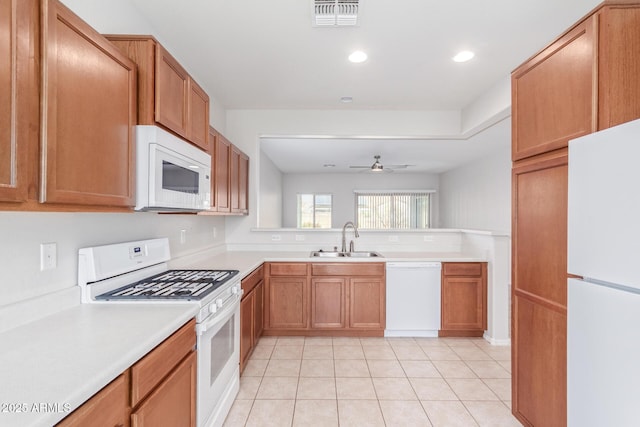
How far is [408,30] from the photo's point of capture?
86.2 inches

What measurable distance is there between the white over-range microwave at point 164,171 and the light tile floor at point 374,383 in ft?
4.75

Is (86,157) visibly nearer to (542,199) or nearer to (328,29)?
(328,29)

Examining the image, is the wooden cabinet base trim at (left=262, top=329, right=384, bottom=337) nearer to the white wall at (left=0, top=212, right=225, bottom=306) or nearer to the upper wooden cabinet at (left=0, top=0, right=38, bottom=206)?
the white wall at (left=0, top=212, right=225, bottom=306)

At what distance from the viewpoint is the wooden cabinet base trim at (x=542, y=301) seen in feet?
4.90

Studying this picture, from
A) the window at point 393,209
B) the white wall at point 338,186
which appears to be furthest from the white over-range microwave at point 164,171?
the window at point 393,209

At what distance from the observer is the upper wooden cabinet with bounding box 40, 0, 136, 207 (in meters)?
1.01

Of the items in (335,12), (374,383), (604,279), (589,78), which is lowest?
(374,383)

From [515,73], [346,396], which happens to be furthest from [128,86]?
[346,396]

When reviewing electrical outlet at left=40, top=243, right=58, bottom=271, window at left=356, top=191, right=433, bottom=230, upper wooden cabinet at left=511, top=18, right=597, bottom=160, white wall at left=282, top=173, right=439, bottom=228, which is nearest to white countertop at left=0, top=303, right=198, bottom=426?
electrical outlet at left=40, top=243, right=58, bottom=271

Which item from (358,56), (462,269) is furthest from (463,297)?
(358,56)

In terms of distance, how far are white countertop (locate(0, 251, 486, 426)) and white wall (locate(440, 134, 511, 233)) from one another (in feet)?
13.5

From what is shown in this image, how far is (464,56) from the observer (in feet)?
8.30

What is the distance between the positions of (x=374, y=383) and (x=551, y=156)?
1.98 m

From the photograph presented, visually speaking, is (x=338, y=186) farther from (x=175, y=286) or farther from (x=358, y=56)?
(x=175, y=286)
